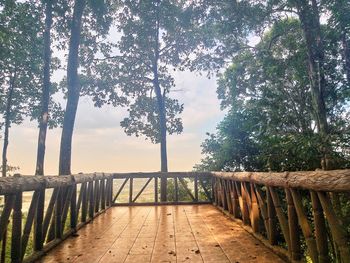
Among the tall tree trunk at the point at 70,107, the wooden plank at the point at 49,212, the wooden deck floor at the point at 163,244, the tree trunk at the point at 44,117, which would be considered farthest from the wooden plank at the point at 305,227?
the tree trunk at the point at 44,117

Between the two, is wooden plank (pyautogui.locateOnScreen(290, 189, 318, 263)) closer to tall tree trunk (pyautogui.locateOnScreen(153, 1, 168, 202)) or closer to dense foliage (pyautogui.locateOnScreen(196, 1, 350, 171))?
dense foliage (pyautogui.locateOnScreen(196, 1, 350, 171))

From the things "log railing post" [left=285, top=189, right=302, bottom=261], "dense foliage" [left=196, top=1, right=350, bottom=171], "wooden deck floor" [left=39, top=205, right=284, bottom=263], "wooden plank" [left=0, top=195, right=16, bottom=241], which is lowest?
"wooden deck floor" [left=39, top=205, right=284, bottom=263]

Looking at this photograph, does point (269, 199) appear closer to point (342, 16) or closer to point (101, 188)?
point (101, 188)

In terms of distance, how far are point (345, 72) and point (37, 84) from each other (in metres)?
19.0

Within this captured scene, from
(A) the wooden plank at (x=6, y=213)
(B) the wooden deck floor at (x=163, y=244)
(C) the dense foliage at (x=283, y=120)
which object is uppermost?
(C) the dense foliage at (x=283, y=120)

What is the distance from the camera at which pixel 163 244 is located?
5.38 m

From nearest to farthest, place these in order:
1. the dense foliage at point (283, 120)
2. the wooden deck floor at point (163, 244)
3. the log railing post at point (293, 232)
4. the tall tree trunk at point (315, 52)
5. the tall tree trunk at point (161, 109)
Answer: the log railing post at point (293, 232) → the wooden deck floor at point (163, 244) → the dense foliage at point (283, 120) → the tall tree trunk at point (315, 52) → the tall tree trunk at point (161, 109)

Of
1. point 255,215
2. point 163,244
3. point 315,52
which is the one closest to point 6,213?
point 163,244

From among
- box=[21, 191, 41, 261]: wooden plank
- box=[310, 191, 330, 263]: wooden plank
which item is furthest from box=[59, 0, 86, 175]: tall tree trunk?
box=[310, 191, 330, 263]: wooden plank

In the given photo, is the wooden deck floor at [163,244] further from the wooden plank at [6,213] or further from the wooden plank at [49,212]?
the wooden plank at [6,213]

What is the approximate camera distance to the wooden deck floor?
176 inches

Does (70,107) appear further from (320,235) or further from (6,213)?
(320,235)

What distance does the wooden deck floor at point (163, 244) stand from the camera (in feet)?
14.7

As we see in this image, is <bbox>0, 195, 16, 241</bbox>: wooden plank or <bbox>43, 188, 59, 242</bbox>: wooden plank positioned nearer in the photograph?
<bbox>0, 195, 16, 241</bbox>: wooden plank
